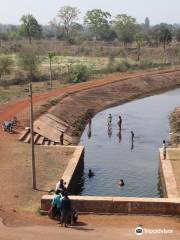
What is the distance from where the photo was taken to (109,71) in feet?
232

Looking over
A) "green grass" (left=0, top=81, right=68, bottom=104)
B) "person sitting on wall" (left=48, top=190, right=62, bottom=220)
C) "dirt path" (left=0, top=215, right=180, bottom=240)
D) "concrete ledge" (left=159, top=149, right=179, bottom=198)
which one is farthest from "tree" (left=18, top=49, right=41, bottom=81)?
"dirt path" (left=0, top=215, right=180, bottom=240)

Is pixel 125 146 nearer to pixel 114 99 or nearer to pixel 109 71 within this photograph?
pixel 114 99

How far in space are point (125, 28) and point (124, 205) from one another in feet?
336

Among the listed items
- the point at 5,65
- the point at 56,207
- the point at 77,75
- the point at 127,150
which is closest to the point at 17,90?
the point at 5,65

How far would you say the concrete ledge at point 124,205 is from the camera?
18359mm

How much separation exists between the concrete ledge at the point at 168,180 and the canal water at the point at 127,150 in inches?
48.6

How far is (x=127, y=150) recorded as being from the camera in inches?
1323

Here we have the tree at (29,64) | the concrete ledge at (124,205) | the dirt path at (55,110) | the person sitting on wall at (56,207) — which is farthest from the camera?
the tree at (29,64)

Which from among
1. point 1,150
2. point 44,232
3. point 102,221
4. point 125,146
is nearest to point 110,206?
point 102,221

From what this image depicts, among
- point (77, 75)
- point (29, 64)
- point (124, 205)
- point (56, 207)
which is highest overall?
point (29, 64)

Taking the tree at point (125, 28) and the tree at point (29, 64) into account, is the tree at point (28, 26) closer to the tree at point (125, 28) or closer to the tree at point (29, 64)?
the tree at point (125, 28)

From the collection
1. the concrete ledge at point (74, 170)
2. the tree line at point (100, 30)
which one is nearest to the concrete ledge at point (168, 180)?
the concrete ledge at point (74, 170)

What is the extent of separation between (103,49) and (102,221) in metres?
84.9

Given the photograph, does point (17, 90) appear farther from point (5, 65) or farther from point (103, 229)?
point (103, 229)
